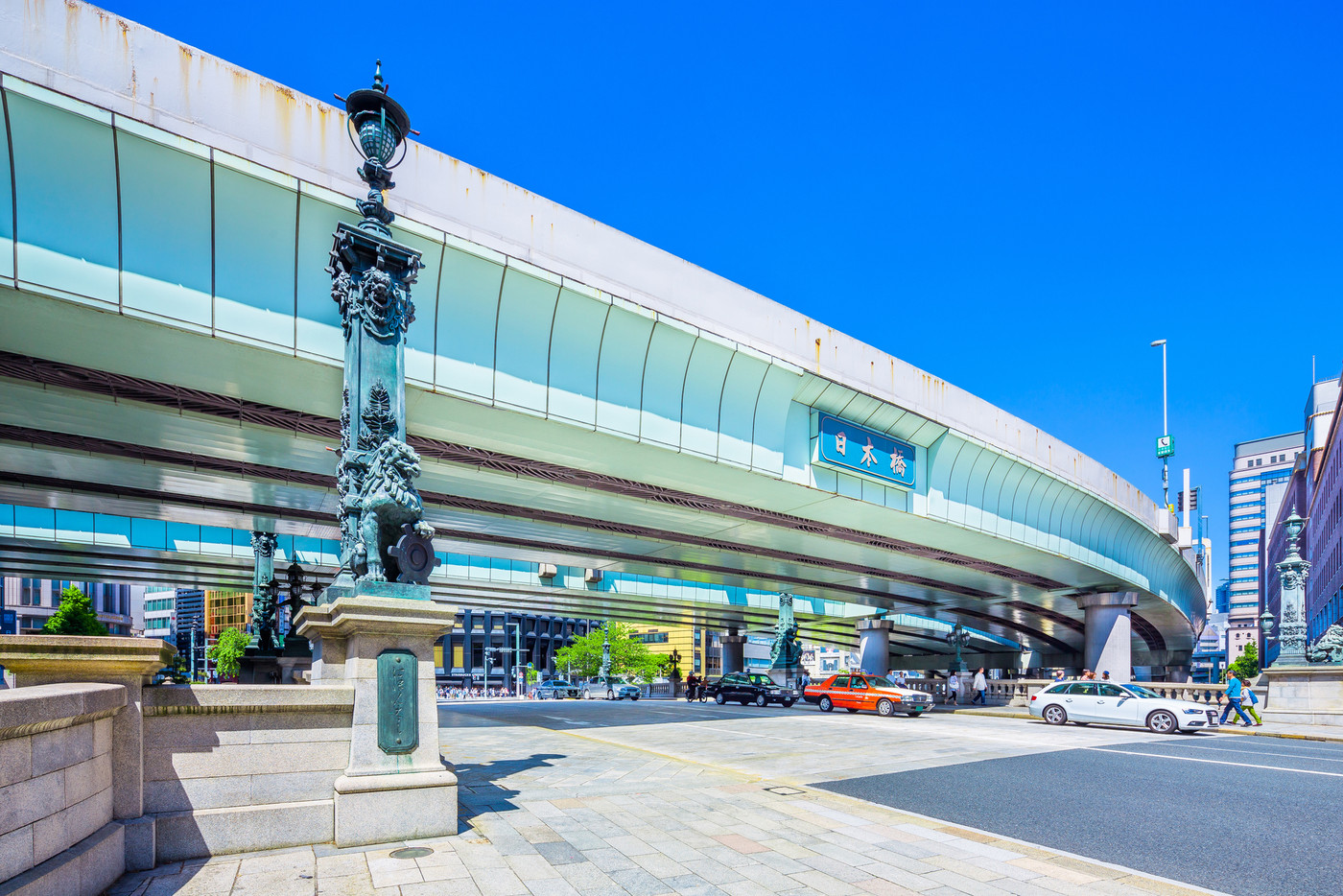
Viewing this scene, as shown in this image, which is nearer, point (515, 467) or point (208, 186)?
point (208, 186)

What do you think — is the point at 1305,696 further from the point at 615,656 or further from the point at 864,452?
the point at 615,656

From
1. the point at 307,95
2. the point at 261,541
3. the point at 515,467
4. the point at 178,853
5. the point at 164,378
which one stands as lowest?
the point at 178,853

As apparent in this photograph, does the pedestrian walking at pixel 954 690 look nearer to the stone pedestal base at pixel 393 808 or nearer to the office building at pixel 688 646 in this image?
the stone pedestal base at pixel 393 808

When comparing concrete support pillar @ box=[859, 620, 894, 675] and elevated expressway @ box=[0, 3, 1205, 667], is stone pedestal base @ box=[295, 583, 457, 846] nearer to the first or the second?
elevated expressway @ box=[0, 3, 1205, 667]

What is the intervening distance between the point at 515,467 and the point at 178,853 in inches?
486

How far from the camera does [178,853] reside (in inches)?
255

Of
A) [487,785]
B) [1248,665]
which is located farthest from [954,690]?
[1248,665]

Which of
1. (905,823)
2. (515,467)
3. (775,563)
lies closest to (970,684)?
(775,563)

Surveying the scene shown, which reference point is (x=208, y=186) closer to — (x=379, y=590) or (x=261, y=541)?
(x=379, y=590)

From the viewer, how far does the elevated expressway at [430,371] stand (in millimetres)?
10016

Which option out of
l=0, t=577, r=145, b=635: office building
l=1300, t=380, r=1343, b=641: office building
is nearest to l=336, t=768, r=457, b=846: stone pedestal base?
l=1300, t=380, r=1343, b=641: office building

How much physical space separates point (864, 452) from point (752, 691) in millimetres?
18112

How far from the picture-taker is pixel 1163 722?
20609 mm

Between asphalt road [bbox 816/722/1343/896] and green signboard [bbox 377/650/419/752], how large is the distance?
5.94 m
